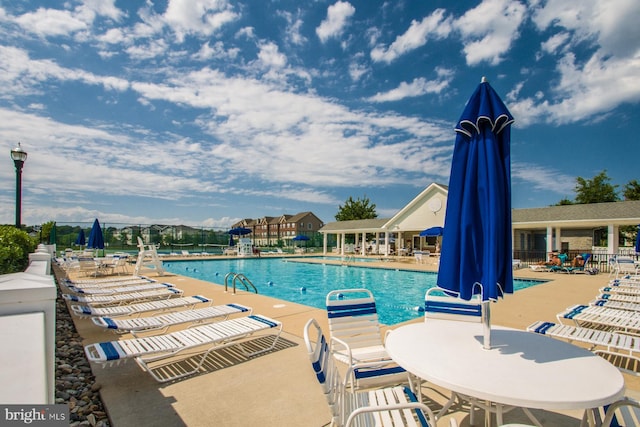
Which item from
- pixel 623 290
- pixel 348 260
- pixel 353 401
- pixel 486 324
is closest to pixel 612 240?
pixel 623 290

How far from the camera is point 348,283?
14273mm

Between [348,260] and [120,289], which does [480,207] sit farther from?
[348,260]

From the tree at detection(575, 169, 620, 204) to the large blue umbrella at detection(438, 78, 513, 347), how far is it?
47319mm

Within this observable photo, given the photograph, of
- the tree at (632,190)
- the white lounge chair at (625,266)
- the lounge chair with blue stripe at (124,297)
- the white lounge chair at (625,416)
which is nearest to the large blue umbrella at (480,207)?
the white lounge chair at (625,416)

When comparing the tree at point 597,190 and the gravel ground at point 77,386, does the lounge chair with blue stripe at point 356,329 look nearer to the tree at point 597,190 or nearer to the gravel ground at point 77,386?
the gravel ground at point 77,386

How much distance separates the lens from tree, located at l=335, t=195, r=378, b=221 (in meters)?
46.6

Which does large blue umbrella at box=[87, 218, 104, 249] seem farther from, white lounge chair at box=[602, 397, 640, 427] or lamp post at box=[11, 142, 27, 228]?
white lounge chair at box=[602, 397, 640, 427]

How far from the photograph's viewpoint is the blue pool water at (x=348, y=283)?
10.1 meters

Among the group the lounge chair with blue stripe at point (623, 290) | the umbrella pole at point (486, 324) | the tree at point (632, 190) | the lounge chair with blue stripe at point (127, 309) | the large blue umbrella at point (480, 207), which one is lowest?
the lounge chair with blue stripe at point (623, 290)

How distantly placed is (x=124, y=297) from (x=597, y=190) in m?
49.6

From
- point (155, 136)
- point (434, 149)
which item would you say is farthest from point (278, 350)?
point (434, 149)

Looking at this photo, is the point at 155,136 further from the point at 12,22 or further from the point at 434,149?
the point at 434,149

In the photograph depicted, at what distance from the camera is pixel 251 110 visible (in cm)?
1515

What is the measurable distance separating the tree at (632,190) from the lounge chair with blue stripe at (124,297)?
4500 centimetres
